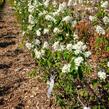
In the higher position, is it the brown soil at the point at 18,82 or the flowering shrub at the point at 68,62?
the flowering shrub at the point at 68,62

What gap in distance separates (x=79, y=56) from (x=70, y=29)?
1144 mm

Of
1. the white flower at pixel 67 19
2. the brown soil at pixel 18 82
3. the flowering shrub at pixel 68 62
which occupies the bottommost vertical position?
the brown soil at pixel 18 82

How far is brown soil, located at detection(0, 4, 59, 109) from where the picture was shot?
5277 millimetres

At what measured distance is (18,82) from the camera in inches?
237

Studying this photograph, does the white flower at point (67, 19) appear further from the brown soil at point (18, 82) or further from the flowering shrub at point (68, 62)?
the brown soil at point (18, 82)

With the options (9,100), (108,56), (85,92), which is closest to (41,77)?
(9,100)

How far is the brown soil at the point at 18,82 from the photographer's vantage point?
17.3ft

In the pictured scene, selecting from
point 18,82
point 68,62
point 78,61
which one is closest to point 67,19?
point 68,62

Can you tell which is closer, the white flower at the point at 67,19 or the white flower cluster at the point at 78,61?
Answer: the white flower cluster at the point at 78,61

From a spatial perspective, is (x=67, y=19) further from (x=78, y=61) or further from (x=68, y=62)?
(x=78, y=61)

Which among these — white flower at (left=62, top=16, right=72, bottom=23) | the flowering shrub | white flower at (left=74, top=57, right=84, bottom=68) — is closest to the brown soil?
the flowering shrub

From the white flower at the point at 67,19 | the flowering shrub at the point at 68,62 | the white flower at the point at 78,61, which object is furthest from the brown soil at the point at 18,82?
the white flower at the point at 78,61

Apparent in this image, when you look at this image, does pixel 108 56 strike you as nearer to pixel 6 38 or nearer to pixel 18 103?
pixel 18 103

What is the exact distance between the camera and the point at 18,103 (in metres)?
5.30
